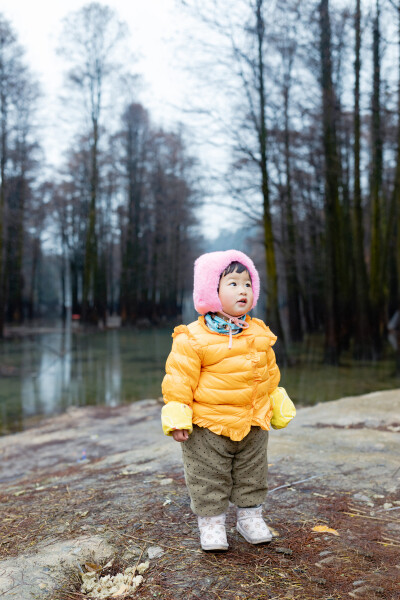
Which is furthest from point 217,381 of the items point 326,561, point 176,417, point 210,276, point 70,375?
point 70,375

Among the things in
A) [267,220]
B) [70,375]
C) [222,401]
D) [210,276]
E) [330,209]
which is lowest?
[70,375]

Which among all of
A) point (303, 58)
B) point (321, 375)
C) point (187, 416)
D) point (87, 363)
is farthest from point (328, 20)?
point (187, 416)

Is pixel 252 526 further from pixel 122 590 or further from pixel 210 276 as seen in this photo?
pixel 210 276

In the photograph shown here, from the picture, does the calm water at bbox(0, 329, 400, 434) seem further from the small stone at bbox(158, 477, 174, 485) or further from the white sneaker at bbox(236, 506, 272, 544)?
the white sneaker at bbox(236, 506, 272, 544)

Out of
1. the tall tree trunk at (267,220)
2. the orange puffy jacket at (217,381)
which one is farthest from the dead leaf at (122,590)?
the tall tree trunk at (267,220)

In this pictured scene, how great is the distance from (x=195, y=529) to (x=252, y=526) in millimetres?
359

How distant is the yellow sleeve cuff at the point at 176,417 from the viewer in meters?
2.63

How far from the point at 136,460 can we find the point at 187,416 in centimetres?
246

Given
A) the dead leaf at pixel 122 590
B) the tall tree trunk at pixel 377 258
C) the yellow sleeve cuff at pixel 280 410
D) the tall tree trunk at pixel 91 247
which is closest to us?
the dead leaf at pixel 122 590

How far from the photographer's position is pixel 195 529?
9.71 feet

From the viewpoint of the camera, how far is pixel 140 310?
124 ft

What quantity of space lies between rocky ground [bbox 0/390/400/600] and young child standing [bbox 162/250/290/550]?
237 mm

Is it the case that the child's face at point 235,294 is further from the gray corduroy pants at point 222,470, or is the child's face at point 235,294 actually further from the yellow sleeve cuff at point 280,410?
the gray corduroy pants at point 222,470

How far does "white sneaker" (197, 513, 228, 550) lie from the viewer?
8.68 ft
